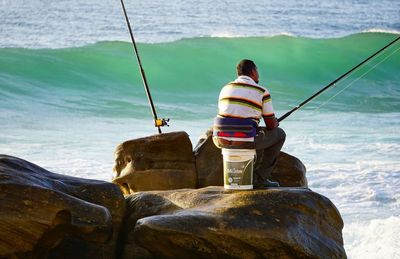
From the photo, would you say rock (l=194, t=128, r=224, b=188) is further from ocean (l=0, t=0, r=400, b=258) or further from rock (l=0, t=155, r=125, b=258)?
ocean (l=0, t=0, r=400, b=258)

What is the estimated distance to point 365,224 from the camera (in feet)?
27.4

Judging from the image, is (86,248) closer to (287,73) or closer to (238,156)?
(238,156)

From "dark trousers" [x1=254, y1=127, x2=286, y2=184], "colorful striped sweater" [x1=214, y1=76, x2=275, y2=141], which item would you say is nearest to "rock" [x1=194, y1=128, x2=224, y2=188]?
"dark trousers" [x1=254, y1=127, x2=286, y2=184]

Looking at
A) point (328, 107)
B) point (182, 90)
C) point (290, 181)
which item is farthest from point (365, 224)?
point (182, 90)

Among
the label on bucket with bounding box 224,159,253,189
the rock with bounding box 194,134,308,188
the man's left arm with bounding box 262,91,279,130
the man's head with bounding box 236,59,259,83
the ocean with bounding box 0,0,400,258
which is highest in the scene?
the man's head with bounding box 236,59,259,83

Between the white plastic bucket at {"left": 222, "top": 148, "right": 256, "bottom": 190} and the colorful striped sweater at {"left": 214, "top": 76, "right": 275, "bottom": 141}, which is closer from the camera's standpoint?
the colorful striped sweater at {"left": 214, "top": 76, "right": 275, "bottom": 141}

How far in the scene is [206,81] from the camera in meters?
20.8

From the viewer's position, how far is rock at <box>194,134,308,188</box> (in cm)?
674

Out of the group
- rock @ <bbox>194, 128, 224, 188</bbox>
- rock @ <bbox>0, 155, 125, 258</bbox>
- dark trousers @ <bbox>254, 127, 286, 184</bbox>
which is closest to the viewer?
rock @ <bbox>0, 155, 125, 258</bbox>

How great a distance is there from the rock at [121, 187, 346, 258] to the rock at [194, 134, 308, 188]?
1102 millimetres

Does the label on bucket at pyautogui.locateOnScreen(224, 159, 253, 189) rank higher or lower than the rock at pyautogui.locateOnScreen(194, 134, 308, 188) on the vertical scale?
higher

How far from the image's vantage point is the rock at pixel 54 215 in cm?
497

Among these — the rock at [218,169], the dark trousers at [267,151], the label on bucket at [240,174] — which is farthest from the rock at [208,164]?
the label on bucket at [240,174]

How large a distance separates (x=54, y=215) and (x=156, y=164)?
192 centimetres
